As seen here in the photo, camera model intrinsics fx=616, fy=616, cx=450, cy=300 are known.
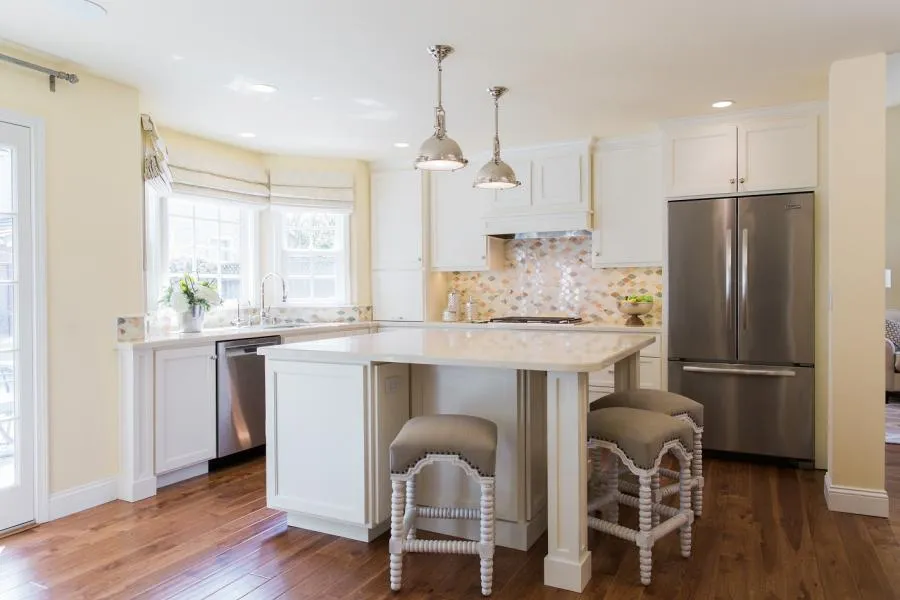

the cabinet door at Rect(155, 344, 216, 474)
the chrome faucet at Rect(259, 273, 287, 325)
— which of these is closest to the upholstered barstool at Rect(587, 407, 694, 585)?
the cabinet door at Rect(155, 344, 216, 474)

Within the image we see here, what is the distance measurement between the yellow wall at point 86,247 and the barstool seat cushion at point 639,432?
8.66ft

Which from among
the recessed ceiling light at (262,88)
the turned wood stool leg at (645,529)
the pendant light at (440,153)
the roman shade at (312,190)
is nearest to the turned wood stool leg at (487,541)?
the turned wood stool leg at (645,529)

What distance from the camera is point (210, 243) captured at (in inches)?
191

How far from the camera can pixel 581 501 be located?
234 centimetres

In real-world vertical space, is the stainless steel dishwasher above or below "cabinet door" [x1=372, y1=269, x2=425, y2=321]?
below

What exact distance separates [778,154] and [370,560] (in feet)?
11.5

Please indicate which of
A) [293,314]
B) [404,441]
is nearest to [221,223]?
[293,314]

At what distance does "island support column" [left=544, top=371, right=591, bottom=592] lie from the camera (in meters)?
2.33

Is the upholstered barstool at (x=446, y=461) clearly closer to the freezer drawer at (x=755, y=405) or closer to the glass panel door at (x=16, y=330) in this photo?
the glass panel door at (x=16, y=330)

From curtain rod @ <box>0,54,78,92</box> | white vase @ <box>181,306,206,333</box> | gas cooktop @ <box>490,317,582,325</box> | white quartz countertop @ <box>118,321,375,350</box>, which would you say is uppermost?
curtain rod @ <box>0,54,78,92</box>

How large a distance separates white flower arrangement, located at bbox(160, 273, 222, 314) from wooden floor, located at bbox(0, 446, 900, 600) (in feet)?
4.24

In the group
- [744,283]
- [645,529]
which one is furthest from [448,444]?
[744,283]

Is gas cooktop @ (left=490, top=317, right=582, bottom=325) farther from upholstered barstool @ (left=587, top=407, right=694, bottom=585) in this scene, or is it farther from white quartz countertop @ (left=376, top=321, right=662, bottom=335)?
upholstered barstool @ (left=587, top=407, right=694, bottom=585)

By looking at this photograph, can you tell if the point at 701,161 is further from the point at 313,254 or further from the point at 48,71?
the point at 48,71
